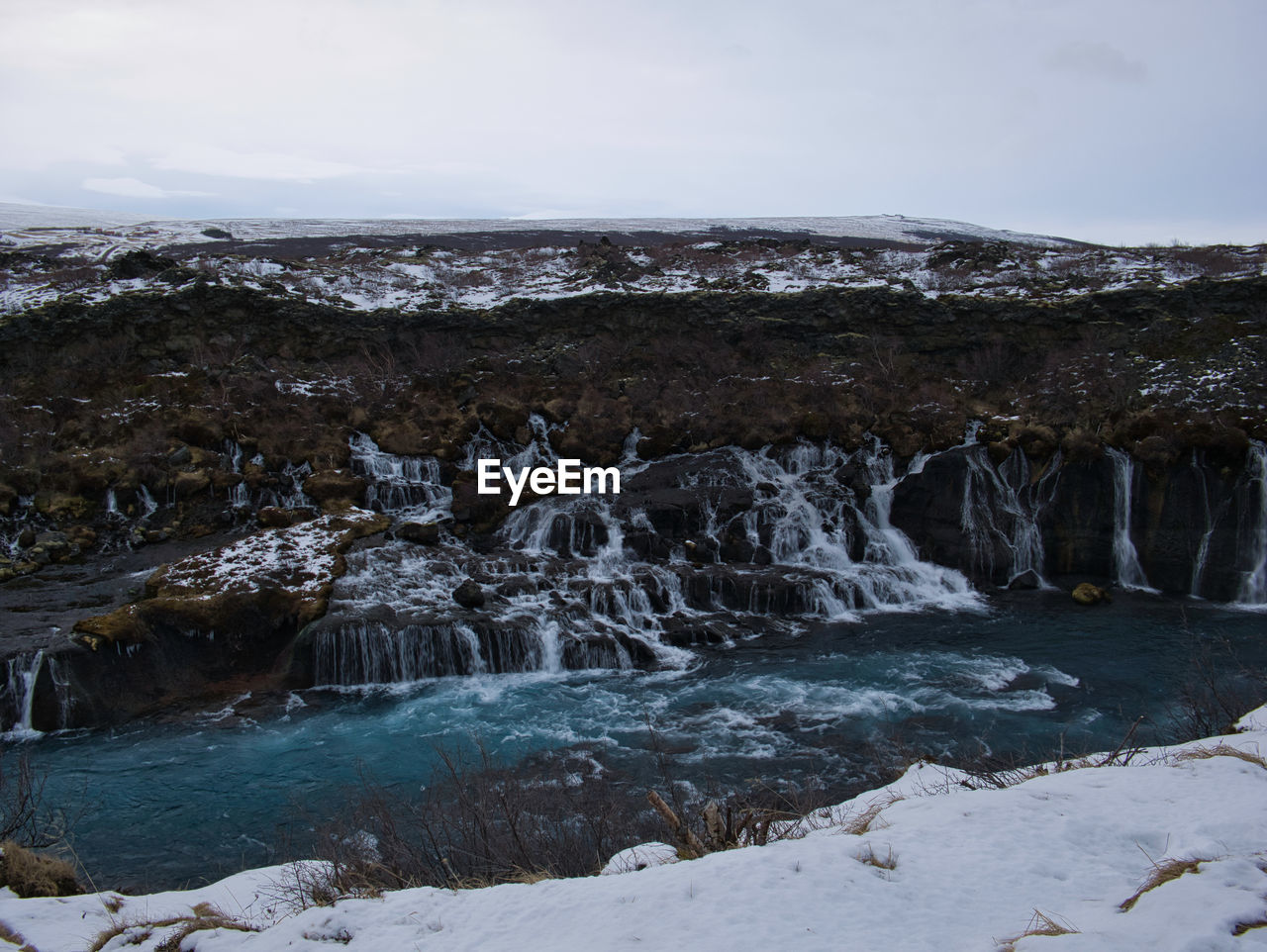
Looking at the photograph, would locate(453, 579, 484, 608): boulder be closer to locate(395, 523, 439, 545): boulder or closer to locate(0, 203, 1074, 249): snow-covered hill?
locate(395, 523, 439, 545): boulder

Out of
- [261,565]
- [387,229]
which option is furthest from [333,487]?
[387,229]

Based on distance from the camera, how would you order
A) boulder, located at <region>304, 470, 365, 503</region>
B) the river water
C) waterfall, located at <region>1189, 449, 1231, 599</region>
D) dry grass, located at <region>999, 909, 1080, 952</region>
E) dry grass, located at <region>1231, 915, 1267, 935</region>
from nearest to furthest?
1. dry grass, located at <region>1231, 915, 1267, 935</region>
2. dry grass, located at <region>999, 909, 1080, 952</region>
3. the river water
4. waterfall, located at <region>1189, 449, 1231, 599</region>
5. boulder, located at <region>304, 470, 365, 503</region>

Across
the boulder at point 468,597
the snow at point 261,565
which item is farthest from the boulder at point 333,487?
the boulder at point 468,597

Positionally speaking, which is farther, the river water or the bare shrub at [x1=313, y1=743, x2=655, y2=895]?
the river water

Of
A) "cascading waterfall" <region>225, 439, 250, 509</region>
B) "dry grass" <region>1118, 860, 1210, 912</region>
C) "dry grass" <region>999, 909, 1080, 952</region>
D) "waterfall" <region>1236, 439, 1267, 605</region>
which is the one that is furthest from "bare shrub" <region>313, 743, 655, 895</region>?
"waterfall" <region>1236, 439, 1267, 605</region>

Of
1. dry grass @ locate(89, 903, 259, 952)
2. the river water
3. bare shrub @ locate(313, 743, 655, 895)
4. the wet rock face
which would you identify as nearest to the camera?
dry grass @ locate(89, 903, 259, 952)

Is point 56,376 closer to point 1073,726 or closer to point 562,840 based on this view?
point 562,840

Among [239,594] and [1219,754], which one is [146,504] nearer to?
[239,594]

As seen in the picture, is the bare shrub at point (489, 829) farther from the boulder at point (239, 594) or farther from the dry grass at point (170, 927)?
the boulder at point (239, 594)
